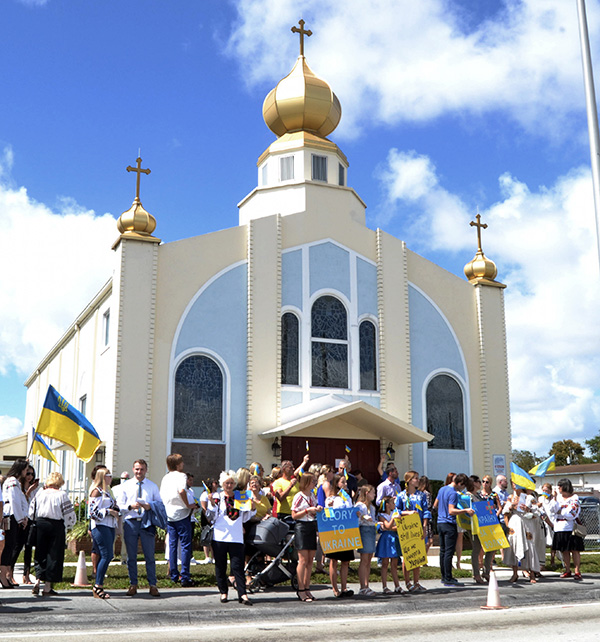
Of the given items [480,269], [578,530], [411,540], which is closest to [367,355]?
[480,269]

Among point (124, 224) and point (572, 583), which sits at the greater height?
point (124, 224)

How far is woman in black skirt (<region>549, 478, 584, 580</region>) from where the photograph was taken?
550 inches

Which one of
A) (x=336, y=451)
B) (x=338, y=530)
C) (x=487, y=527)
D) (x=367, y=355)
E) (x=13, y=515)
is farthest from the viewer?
(x=367, y=355)

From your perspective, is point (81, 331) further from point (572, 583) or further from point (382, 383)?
point (572, 583)

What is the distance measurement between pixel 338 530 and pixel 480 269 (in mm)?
14627

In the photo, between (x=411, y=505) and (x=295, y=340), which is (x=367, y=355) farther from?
(x=411, y=505)

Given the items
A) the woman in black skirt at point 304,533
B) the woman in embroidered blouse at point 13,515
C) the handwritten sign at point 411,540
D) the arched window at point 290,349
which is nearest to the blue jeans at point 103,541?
the woman in embroidered blouse at point 13,515

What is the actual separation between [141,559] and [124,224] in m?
8.53

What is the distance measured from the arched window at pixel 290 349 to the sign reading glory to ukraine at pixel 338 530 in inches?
380

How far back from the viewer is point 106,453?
19.2 m

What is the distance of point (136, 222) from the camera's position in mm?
20219

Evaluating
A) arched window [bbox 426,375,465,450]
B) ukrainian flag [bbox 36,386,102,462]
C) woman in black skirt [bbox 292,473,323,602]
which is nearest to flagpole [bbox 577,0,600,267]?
woman in black skirt [bbox 292,473,323,602]

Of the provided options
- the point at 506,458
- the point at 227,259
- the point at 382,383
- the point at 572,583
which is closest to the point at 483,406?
the point at 506,458

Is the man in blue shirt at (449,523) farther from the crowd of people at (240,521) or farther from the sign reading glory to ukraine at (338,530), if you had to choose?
the sign reading glory to ukraine at (338,530)
